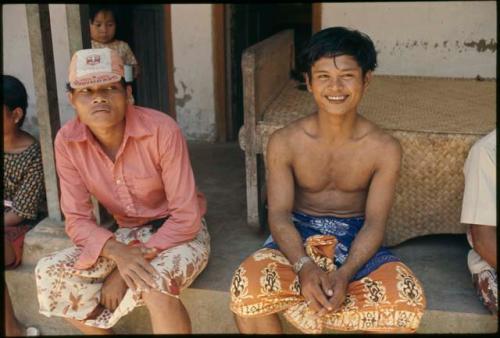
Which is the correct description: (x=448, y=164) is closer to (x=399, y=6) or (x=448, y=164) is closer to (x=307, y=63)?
(x=307, y=63)

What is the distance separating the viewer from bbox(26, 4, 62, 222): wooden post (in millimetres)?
3219

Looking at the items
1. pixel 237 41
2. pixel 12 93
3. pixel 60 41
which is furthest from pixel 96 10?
pixel 12 93

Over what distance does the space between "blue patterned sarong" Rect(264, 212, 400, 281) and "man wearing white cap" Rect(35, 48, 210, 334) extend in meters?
0.46

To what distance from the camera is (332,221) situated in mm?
2961

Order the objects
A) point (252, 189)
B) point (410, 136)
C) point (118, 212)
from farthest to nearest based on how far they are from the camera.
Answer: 1. point (252, 189)
2. point (410, 136)
3. point (118, 212)

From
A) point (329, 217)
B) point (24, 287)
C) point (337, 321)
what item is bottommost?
point (24, 287)

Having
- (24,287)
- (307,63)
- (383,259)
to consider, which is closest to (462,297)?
(383,259)

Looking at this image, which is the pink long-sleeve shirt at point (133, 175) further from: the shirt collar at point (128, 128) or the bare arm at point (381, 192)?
the bare arm at point (381, 192)

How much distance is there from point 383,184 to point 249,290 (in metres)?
0.79

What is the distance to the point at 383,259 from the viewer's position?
2.68 metres

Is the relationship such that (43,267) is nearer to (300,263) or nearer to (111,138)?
(111,138)

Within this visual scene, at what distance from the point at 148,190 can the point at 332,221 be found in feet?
2.96

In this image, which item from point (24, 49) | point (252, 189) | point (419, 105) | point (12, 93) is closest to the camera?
point (12, 93)

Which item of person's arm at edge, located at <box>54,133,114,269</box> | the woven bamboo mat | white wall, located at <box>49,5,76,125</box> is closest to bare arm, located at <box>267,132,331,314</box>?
the woven bamboo mat
